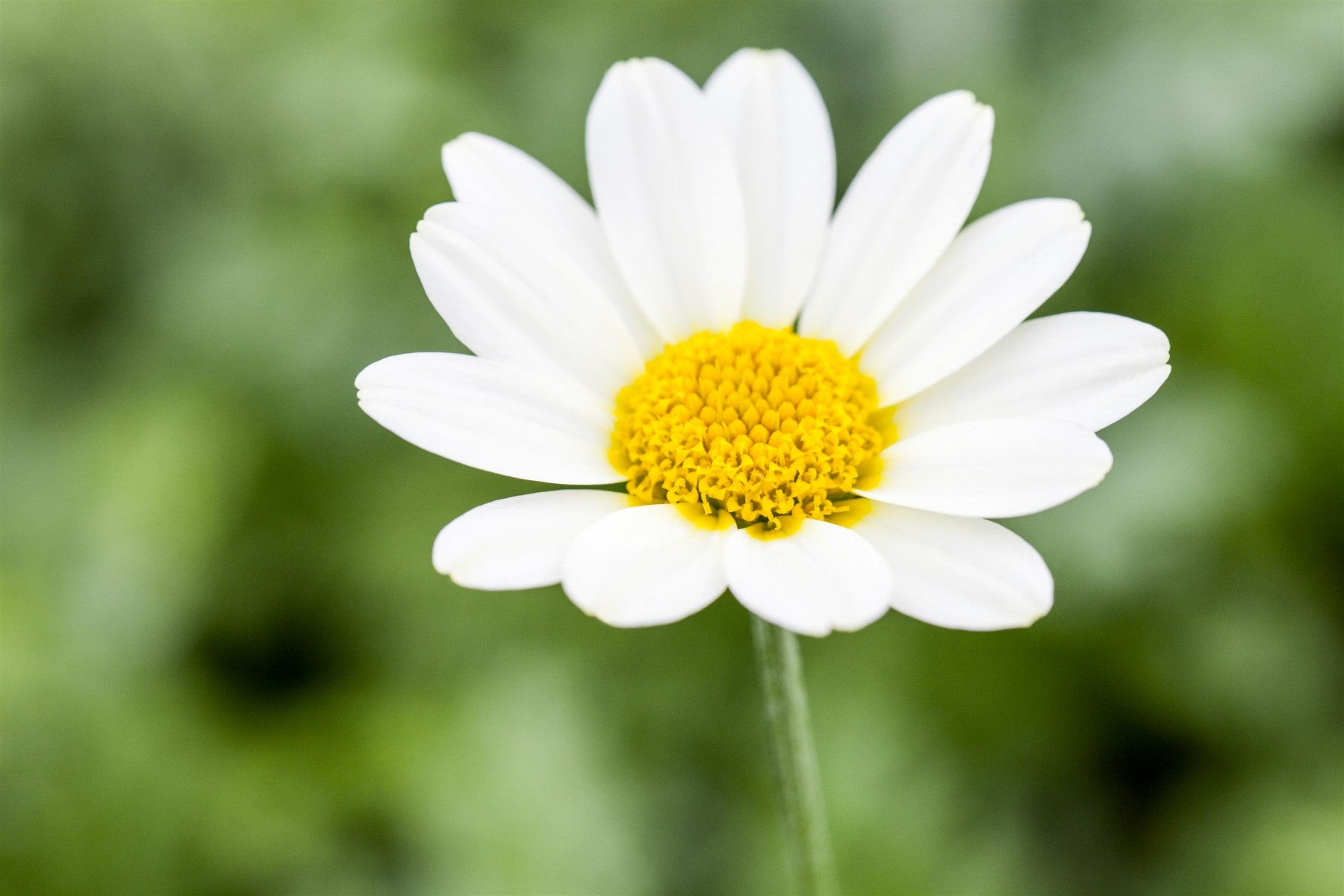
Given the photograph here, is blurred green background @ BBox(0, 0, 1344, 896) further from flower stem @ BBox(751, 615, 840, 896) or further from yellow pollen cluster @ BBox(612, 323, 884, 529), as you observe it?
yellow pollen cluster @ BBox(612, 323, 884, 529)

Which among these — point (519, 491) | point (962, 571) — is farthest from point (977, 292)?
point (519, 491)

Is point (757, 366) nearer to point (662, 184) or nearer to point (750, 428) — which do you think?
point (750, 428)

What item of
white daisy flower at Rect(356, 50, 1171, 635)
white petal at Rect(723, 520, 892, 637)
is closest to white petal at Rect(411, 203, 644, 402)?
white daisy flower at Rect(356, 50, 1171, 635)

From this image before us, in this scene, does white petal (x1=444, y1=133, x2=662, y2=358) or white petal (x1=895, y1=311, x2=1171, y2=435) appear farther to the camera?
white petal (x1=444, y1=133, x2=662, y2=358)

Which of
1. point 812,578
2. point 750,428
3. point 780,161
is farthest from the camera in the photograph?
point 780,161

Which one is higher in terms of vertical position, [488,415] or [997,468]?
[488,415]

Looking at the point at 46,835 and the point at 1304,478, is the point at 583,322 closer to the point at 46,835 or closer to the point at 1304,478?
the point at 46,835
